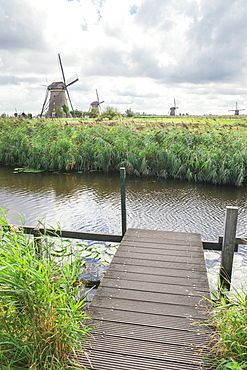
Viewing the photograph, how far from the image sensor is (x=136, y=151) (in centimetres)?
1213

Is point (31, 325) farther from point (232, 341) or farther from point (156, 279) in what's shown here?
point (156, 279)

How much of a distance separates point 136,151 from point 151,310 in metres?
9.59

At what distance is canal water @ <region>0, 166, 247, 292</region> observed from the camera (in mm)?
7020

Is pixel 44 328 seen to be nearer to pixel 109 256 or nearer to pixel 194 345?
pixel 194 345

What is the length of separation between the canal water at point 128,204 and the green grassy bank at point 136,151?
2.08 ft

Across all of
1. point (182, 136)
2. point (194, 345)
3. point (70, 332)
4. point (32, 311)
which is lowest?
point (194, 345)

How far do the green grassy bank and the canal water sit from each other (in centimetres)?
64

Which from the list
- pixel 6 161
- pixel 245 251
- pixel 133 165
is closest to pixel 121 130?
pixel 133 165

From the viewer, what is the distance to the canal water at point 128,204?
7020 millimetres

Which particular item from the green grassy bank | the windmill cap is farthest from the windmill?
the green grassy bank

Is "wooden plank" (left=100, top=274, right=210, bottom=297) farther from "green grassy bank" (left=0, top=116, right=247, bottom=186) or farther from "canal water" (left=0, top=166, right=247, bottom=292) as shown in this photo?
"green grassy bank" (left=0, top=116, right=247, bottom=186)

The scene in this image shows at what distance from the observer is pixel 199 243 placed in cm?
→ 452

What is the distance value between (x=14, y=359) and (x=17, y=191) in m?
8.81

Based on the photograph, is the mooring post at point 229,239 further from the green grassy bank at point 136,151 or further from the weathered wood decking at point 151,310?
the green grassy bank at point 136,151
